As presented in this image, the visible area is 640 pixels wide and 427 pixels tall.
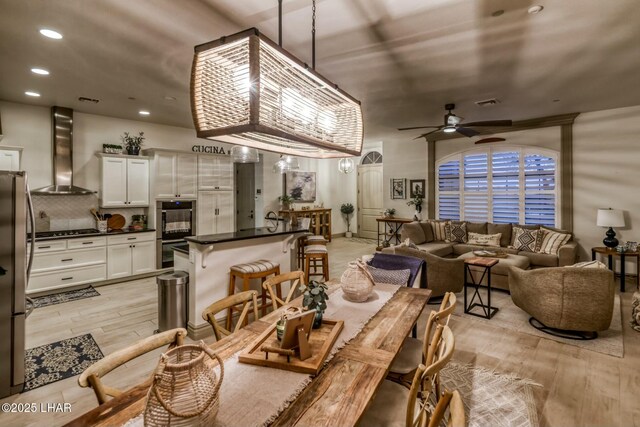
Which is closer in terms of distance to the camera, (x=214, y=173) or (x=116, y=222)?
(x=116, y=222)

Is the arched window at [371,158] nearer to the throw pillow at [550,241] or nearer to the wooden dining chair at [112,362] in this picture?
the throw pillow at [550,241]

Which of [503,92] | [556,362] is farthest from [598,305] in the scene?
[503,92]

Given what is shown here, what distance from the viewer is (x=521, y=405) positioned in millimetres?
2285

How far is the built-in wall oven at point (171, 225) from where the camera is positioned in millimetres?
5805

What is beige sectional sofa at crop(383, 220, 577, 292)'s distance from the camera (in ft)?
13.8

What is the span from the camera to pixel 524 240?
588cm

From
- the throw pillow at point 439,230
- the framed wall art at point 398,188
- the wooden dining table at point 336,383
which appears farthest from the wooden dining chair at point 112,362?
the framed wall art at point 398,188

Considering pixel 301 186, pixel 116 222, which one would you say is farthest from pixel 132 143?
pixel 301 186

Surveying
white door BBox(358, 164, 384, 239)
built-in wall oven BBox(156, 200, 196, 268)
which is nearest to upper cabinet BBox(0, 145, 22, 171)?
built-in wall oven BBox(156, 200, 196, 268)

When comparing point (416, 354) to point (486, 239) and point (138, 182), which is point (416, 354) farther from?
point (138, 182)

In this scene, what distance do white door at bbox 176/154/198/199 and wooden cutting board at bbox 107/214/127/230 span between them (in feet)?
3.51

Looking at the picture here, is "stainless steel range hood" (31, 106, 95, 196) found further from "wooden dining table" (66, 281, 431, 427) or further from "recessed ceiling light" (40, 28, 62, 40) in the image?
"wooden dining table" (66, 281, 431, 427)

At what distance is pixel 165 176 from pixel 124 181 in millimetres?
655

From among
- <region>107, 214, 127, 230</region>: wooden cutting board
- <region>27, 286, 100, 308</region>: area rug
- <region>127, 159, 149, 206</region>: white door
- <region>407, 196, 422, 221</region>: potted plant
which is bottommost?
<region>27, 286, 100, 308</region>: area rug
